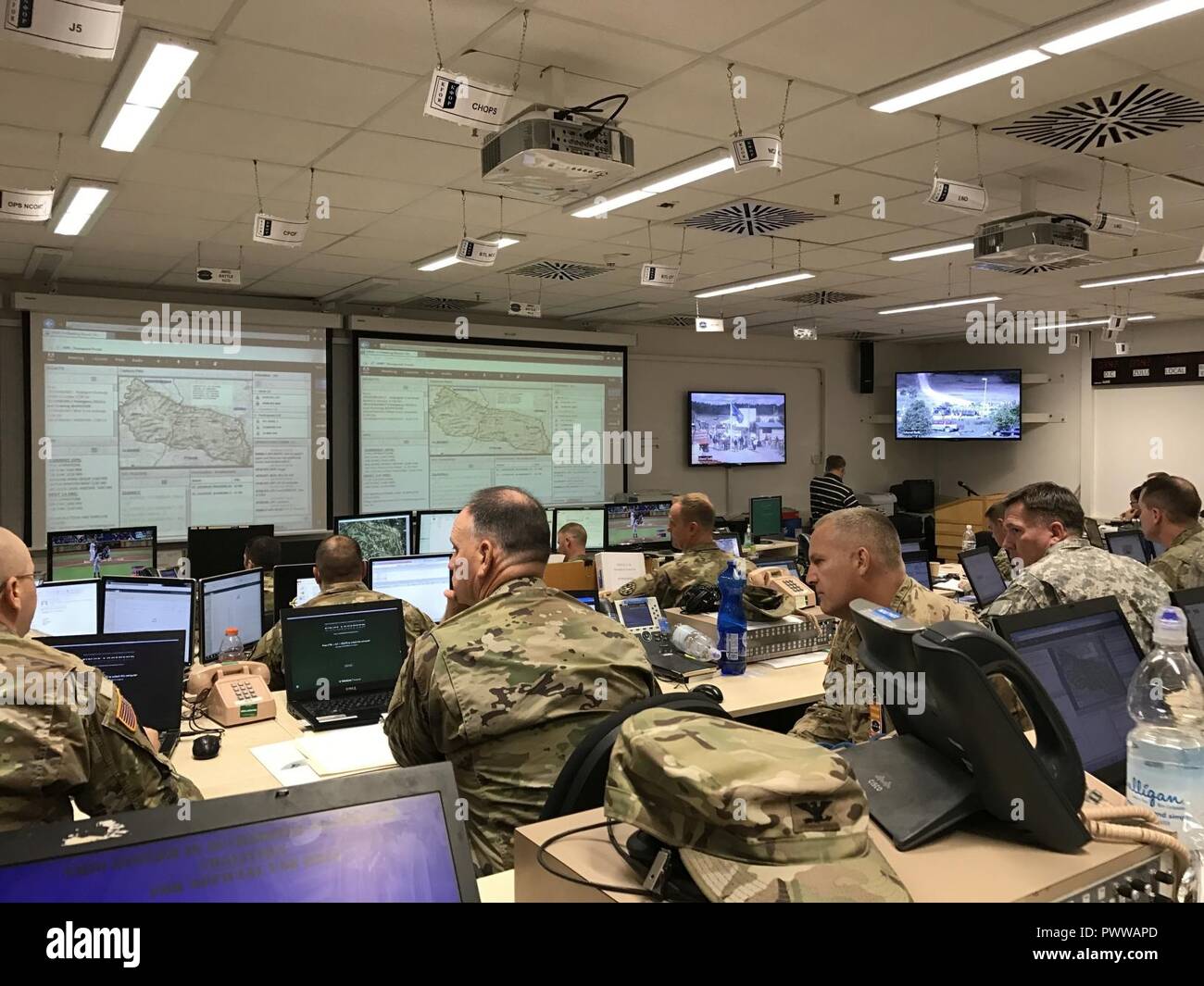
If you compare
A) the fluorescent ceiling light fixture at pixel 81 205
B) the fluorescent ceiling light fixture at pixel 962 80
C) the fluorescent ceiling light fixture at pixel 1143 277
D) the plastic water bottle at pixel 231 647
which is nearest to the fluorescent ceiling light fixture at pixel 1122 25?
the fluorescent ceiling light fixture at pixel 962 80

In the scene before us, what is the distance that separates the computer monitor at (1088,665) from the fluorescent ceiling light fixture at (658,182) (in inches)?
114

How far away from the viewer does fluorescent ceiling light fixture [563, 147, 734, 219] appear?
4141mm

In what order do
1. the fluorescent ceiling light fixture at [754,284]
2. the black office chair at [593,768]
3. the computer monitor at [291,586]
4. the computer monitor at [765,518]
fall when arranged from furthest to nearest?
the computer monitor at [765,518] → the fluorescent ceiling light fixture at [754,284] → the computer monitor at [291,586] → the black office chair at [593,768]

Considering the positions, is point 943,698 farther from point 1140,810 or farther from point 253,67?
point 253,67

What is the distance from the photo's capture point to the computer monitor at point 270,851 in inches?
31.2

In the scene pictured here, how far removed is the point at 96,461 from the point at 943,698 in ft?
25.5

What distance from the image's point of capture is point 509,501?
2.29 m

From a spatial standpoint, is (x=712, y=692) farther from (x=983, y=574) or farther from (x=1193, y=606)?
(x=983, y=574)

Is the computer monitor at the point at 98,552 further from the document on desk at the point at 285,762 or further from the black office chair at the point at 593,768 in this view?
the black office chair at the point at 593,768

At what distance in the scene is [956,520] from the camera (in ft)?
36.5

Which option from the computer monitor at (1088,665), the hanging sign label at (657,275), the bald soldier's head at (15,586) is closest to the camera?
the computer monitor at (1088,665)

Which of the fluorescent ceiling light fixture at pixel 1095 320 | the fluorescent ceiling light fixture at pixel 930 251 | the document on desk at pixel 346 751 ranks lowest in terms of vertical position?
the document on desk at pixel 346 751

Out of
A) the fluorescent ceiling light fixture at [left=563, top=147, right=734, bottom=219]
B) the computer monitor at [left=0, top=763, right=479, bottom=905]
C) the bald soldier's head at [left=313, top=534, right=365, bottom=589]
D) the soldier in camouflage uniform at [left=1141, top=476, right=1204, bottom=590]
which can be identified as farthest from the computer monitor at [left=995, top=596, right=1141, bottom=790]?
the soldier in camouflage uniform at [left=1141, top=476, right=1204, bottom=590]

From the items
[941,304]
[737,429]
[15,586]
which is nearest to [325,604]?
[15,586]
